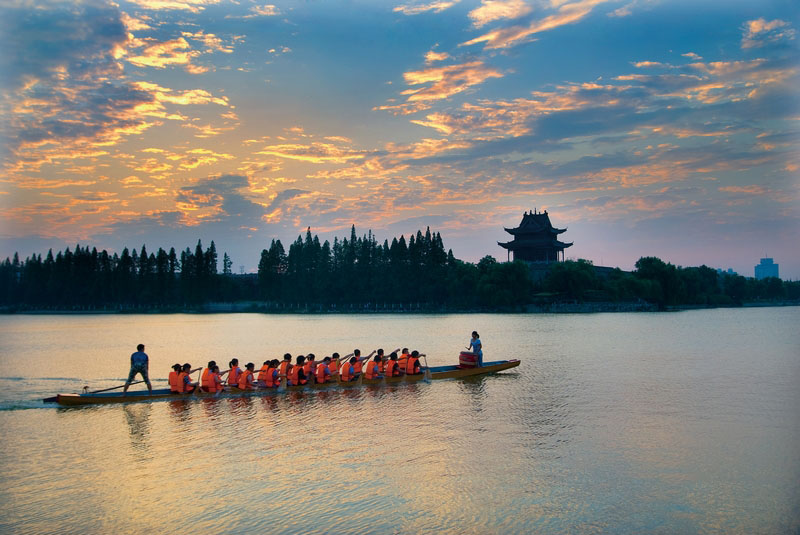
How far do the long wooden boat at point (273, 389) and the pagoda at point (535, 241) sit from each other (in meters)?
85.1

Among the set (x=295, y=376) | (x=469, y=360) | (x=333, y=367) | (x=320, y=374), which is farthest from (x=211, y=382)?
(x=469, y=360)

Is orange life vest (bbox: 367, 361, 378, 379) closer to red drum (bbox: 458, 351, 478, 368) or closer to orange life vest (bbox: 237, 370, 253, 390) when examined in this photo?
red drum (bbox: 458, 351, 478, 368)

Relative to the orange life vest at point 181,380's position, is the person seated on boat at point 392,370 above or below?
Result: below

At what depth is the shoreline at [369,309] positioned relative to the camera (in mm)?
93875

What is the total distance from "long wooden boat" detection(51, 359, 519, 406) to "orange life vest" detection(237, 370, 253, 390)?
0.14m

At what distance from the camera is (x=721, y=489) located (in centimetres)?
1119

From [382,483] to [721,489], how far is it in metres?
6.10

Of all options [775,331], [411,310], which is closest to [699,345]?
[775,331]

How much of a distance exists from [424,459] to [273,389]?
903 cm

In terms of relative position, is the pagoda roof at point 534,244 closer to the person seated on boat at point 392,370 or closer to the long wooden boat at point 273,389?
the long wooden boat at point 273,389

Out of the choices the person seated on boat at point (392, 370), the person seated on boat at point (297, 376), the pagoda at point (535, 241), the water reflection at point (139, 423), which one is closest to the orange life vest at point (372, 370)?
the person seated on boat at point (392, 370)

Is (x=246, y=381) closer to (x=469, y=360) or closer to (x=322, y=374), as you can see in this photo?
(x=322, y=374)

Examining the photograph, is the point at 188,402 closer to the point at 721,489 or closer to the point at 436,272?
the point at 721,489

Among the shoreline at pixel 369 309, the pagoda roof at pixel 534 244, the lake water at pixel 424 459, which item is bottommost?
the lake water at pixel 424 459
